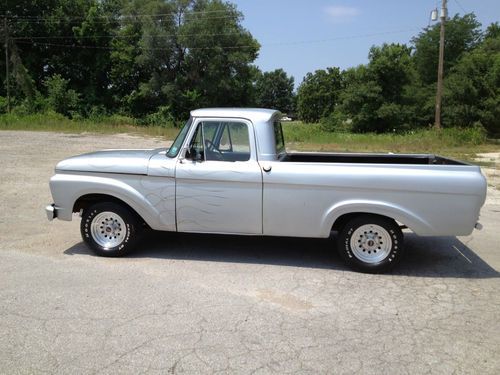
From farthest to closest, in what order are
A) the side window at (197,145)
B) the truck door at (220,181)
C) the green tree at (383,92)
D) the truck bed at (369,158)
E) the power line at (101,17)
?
1. the power line at (101,17)
2. the green tree at (383,92)
3. the truck bed at (369,158)
4. the side window at (197,145)
5. the truck door at (220,181)

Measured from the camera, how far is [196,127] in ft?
20.1

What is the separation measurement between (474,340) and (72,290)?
12.5 ft

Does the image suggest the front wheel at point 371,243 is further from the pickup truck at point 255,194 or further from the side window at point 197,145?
the side window at point 197,145

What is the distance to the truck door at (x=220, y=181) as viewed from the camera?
19.2 feet

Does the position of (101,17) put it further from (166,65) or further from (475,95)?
(475,95)

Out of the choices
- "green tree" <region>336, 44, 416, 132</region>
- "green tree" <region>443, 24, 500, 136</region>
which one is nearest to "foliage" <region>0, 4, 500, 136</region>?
"green tree" <region>336, 44, 416, 132</region>

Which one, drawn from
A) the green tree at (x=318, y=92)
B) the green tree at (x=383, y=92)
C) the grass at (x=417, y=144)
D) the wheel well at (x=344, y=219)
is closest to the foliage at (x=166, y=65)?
the green tree at (x=383, y=92)

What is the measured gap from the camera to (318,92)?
9706 cm

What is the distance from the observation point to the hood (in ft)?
20.0

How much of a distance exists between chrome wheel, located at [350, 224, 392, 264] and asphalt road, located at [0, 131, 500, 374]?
0.75 feet

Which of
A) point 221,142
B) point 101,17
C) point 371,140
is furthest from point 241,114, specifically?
point 101,17

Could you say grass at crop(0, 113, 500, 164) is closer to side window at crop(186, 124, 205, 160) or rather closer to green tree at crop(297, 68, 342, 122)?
side window at crop(186, 124, 205, 160)

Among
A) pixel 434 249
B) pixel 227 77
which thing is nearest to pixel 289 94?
pixel 227 77

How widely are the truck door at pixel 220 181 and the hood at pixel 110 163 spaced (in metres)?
0.50
